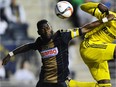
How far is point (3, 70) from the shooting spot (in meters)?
15.3

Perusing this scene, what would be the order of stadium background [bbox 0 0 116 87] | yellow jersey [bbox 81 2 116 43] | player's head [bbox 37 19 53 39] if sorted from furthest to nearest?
stadium background [bbox 0 0 116 87], yellow jersey [bbox 81 2 116 43], player's head [bbox 37 19 53 39]

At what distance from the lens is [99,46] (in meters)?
11.1

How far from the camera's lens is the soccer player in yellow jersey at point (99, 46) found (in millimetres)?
11012

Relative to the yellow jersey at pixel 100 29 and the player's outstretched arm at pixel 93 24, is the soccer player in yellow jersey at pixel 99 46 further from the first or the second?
the player's outstretched arm at pixel 93 24

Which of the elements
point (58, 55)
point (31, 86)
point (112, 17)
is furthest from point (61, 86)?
point (31, 86)

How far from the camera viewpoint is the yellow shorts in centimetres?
1099

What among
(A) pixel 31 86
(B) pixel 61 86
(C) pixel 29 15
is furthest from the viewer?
(C) pixel 29 15

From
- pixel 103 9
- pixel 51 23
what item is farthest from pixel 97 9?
pixel 51 23

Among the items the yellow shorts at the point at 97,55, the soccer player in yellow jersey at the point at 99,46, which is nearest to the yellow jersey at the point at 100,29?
the soccer player in yellow jersey at the point at 99,46

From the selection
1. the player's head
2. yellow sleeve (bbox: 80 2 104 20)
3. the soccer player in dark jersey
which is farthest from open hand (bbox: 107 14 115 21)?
the player's head

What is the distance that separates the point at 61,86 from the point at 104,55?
0.94 m

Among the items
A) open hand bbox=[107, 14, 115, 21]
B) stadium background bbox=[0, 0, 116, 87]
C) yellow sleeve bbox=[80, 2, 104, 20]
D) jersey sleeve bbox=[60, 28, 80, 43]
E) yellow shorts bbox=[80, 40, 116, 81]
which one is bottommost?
stadium background bbox=[0, 0, 116, 87]

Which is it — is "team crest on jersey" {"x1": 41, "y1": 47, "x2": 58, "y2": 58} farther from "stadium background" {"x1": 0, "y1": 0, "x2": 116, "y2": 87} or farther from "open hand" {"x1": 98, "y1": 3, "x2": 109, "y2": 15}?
"stadium background" {"x1": 0, "y1": 0, "x2": 116, "y2": 87}

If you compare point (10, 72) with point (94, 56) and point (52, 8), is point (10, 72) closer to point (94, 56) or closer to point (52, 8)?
point (52, 8)
